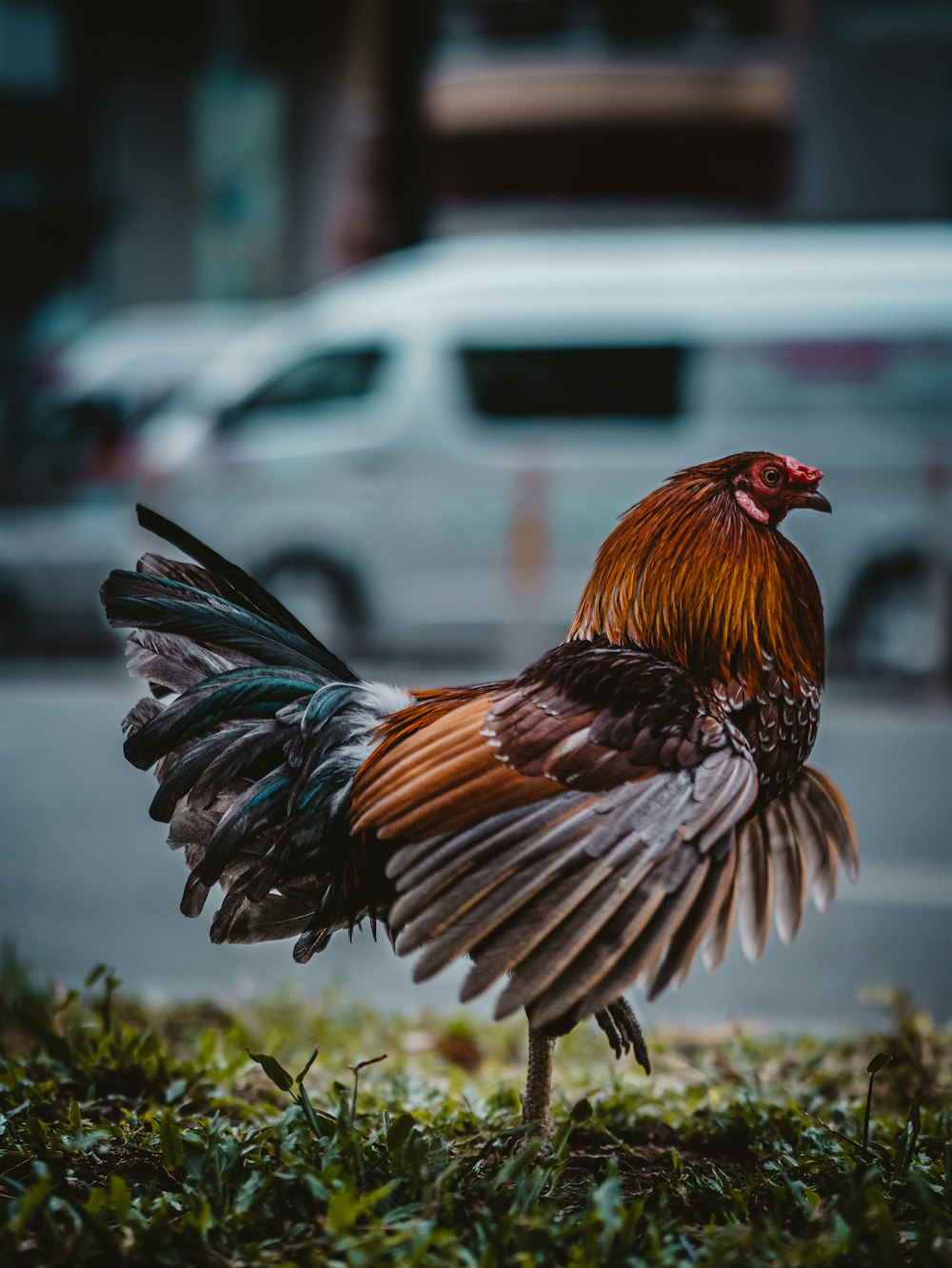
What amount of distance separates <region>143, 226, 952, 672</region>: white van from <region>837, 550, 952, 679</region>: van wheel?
14 millimetres

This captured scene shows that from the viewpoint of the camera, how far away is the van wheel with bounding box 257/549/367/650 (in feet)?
30.0

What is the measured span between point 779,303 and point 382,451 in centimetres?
276

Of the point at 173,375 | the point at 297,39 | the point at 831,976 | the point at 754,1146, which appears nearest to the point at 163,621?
the point at 754,1146

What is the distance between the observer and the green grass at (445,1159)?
81.8 inches

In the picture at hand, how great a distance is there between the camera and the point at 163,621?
246 cm

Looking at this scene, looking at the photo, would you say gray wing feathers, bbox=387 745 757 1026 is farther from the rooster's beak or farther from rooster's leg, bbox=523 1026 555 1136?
the rooster's beak

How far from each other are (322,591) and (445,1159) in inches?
276

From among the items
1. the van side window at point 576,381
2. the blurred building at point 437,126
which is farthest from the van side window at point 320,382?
the blurred building at point 437,126

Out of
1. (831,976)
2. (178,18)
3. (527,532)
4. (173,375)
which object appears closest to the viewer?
(831,976)

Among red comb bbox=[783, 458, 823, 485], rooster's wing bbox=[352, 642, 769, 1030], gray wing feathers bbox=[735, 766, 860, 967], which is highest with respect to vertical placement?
red comb bbox=[783, 458, 823, 485]

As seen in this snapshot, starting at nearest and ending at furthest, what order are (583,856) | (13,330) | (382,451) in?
(583,856) → (382,451) → (13,330)

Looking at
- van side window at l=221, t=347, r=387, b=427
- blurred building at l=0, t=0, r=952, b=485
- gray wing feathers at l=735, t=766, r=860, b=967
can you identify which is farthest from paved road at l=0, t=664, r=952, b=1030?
blurred building at l=0, t=0, r=952, b=485

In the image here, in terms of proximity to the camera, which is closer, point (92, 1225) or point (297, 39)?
point (92, 1225)

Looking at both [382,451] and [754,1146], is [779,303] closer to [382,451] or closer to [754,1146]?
[382,451]
